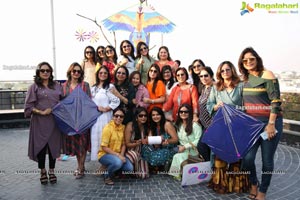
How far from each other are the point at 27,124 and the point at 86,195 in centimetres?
683

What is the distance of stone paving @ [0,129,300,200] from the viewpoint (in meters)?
3.64

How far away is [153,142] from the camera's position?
169 inches

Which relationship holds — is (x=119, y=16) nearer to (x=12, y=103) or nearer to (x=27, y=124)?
(x=27, y=124)

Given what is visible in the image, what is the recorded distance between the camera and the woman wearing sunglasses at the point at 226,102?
3633mm

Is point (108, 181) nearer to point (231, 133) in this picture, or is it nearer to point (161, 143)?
point (161, 143)

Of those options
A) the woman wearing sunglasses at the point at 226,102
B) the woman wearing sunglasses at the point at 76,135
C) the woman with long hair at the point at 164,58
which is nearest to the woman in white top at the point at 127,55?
the woman with long hair at the point at 164,58

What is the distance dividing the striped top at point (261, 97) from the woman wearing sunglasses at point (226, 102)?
0.77 ft

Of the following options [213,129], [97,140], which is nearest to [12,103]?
[97,140]

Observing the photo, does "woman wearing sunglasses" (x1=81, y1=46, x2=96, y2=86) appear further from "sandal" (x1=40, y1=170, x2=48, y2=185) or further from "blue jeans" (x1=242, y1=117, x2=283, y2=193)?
"blue jeans" (x1=242, y1=117, x2=283, y2=193)

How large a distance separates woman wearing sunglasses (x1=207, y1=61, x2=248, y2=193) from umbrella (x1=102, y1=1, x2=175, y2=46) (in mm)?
4878

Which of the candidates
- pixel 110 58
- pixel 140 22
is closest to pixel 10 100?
pixel 140 22

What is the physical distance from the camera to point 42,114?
398 centimetres

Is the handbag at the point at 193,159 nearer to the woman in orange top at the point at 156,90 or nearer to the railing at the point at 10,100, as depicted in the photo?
the woman in orange top at the point at 156,90

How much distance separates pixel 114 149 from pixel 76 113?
949 mm
